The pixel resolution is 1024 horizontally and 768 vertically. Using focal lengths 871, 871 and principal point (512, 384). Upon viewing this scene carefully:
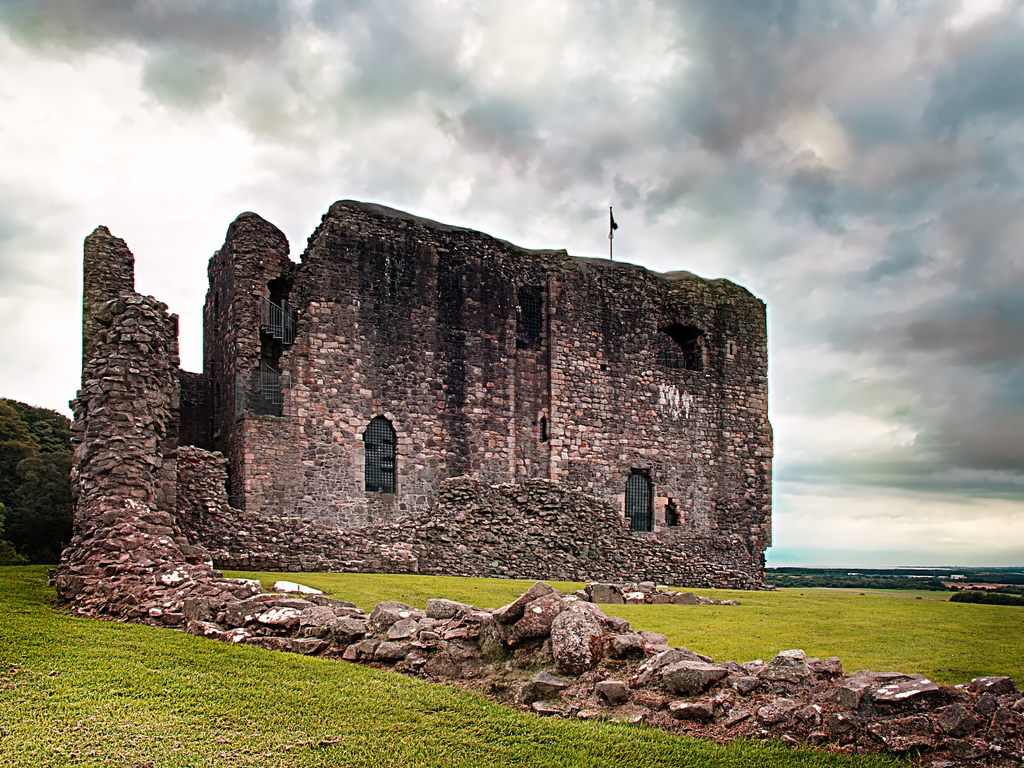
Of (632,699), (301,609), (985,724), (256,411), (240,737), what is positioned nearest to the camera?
(985,724)

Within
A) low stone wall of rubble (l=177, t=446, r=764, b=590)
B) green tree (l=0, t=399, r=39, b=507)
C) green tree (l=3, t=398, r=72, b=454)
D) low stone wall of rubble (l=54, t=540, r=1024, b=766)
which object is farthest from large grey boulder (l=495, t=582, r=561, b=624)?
green tree (l=3, t=398, r=72, b=454)

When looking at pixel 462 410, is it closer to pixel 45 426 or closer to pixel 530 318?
pixel 530 318

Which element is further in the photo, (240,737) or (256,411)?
(256,411)

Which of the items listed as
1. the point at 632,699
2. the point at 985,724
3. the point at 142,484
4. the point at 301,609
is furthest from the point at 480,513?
the point at 985,724

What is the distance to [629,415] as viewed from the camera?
93.9 ft

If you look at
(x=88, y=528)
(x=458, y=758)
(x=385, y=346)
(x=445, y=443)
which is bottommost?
(x=458, y=758)

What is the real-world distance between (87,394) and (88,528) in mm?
2421

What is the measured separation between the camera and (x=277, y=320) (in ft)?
78.3

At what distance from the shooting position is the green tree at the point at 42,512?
26.3 m

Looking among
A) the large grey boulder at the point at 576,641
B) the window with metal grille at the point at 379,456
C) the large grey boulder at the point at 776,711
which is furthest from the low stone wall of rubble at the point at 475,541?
the large grey boulder at the point at 776,711

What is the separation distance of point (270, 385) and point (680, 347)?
1451 cm

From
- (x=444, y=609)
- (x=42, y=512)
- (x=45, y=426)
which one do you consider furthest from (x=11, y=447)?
(x=444, y=609)

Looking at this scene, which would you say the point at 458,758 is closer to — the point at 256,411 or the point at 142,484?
the point at 142,484

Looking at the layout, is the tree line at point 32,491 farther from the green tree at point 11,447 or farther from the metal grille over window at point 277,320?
the metal grille over window at point 277,320
